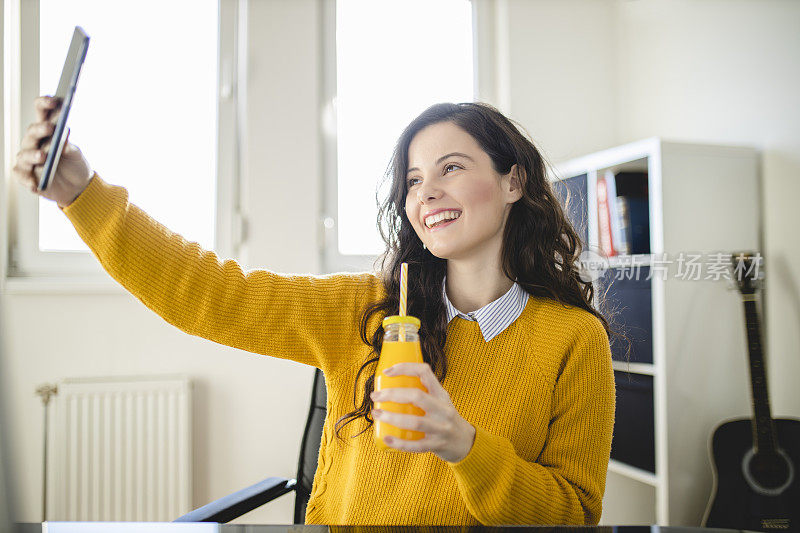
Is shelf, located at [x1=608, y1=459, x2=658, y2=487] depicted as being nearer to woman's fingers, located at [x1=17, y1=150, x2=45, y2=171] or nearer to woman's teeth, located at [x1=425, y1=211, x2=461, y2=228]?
woman's teeth, located at [x1=425, y1=211, x2=461, y2=228]

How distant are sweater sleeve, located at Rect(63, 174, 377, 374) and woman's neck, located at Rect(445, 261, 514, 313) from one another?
0.58 feet

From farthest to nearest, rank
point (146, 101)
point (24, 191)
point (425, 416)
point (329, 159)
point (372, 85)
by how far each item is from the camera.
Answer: point (372, 85) < point (329, 159) < point (146, 101) < point (24, 191) < point (425, 416)

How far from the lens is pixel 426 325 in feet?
3.80

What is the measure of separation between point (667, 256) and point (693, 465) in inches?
29.2

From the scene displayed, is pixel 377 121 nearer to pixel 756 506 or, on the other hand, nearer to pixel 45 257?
pixel 45 257

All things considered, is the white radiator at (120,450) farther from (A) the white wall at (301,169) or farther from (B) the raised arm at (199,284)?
(B) the raised arm at (199,284)

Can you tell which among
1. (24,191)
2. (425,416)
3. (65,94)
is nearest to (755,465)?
(425,416)

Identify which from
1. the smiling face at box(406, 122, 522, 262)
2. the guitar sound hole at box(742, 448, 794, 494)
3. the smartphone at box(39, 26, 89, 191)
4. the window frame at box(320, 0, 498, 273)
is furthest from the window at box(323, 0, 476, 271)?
the smartphone at box(39, 26, 89, 191)

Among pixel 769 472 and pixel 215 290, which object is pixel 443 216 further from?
pixel 769 472

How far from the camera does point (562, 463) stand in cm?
101

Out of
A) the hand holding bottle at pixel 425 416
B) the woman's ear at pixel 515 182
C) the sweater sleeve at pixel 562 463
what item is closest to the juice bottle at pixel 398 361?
the hand holding bottle at pixel 425 416

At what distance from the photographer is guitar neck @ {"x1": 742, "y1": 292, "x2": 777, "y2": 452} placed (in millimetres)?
1852

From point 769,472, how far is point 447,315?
136 centimetres

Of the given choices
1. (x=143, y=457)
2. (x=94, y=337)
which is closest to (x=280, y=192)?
(x=94, y=337)
